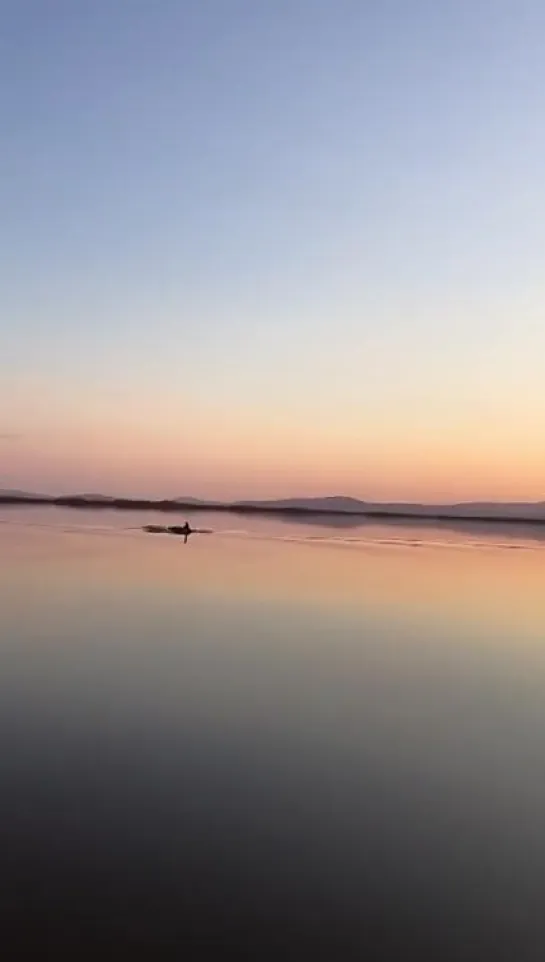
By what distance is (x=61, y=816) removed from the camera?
7.53 metres

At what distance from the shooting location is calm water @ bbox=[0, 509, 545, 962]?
19.6 feet

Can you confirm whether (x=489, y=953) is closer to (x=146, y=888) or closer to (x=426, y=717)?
(x=146, y=888)

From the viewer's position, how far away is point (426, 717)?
11.9 metres

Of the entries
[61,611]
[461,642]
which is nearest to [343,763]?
[461,642]

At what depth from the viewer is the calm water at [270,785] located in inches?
235

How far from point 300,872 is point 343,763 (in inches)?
115

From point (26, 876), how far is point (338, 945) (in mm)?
2348

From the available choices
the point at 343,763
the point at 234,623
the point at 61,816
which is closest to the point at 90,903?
the point at 61,816

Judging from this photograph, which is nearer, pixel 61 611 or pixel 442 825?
pixel 442 825

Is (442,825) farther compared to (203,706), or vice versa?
(203,706)

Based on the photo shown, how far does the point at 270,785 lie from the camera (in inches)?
342

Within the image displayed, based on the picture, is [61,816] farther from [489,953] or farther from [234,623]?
[234,623]

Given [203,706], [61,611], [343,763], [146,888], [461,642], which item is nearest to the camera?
[146,888]

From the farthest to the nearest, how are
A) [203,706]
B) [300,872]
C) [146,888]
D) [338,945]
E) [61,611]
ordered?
[61,611]
[203,706]
[300,872]
[146,888]
[338,945]
